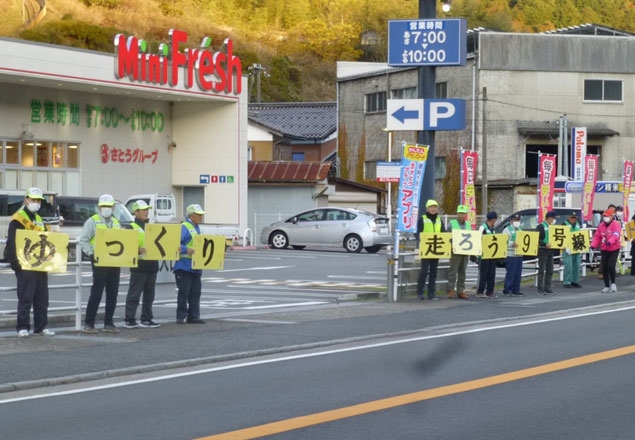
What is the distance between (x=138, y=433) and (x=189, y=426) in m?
0.44

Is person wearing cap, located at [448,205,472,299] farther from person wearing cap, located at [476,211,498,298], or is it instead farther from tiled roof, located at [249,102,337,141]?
tiled roof, located at [249,102,337,141]

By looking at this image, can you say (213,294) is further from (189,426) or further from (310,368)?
(189,426)

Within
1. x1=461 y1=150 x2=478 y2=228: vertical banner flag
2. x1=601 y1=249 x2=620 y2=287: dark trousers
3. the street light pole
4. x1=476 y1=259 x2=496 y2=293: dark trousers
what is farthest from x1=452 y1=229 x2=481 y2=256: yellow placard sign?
x1=461 y1=150 x2=478 y2=228: vertical banner flag

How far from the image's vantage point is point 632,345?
523 inches

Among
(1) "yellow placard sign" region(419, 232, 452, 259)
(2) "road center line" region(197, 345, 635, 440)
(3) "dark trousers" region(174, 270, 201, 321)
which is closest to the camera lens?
(2) "road center line" region(197, 345, 635, 440)

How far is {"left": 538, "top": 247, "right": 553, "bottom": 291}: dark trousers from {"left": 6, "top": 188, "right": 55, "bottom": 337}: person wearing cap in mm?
11802

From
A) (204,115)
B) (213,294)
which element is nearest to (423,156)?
(213,294)

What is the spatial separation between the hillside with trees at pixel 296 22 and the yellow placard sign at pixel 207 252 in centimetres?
6264

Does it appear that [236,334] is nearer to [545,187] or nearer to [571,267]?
[571,267]

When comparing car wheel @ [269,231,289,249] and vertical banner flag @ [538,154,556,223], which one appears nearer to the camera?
vertical banner flag @ [538,154,556,223]

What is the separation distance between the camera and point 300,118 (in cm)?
6612

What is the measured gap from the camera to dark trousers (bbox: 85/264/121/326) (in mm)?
14914

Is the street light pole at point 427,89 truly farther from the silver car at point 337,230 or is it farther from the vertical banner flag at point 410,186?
the silver car at point 337,230

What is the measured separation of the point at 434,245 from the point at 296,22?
84.2 meters
